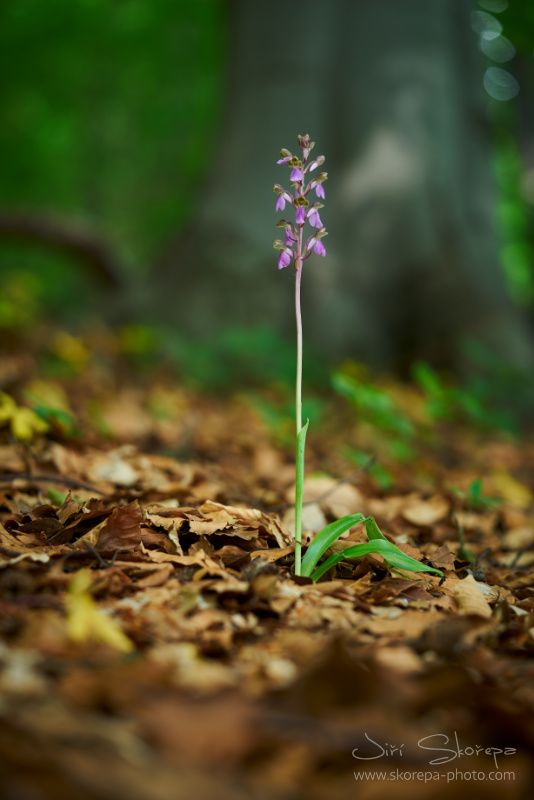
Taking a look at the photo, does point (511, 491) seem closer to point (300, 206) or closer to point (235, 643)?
point (300, 206)

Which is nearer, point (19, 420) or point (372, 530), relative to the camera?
point (372, 530)

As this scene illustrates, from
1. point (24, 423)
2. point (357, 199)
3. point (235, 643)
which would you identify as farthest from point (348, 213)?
point (235, 643)

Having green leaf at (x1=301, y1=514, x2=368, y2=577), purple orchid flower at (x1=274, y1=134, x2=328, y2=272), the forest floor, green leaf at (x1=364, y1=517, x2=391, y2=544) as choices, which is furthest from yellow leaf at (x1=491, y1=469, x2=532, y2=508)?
purple orchid flower at (x1=274, y1=134, x2=328, y2=272)

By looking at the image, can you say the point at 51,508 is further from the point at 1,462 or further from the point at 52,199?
the point at 52,199

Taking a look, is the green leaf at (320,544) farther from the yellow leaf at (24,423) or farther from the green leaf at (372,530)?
the yellow leaf at (24,423)

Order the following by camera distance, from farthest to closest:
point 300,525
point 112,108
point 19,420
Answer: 1. point 112,108
2. point 19,420
3. point 300,525

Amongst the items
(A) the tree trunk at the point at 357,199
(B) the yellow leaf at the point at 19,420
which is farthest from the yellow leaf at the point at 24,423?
(A) the tree trunk at the point at 357,199

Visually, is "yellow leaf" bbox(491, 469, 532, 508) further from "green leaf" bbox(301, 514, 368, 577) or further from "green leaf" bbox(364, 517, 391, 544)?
"green leaf" bbox(301, 514, 368, 577)
